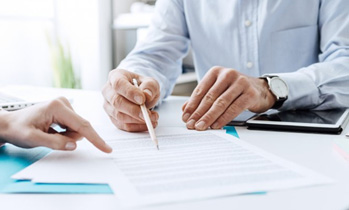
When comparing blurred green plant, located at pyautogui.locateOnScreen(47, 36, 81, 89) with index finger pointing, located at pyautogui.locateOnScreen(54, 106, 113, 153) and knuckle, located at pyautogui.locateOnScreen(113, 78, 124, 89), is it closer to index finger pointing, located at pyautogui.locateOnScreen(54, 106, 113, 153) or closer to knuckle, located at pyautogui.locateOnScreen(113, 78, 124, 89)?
knuckle, located at pyautogui.locateOnScreen(113, 78, 124, 89)

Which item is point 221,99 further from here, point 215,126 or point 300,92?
point 300,92

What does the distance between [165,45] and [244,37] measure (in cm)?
24

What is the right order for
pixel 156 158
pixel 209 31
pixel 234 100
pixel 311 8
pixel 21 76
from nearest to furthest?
pixel 156 158 < pixel 234 100 < pixel 311 8 < pixel 209 31 < pixel 21 76

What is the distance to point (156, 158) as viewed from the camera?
1.54ft

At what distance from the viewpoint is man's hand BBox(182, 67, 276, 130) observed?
653mm

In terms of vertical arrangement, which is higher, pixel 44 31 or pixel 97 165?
pixel 97 165

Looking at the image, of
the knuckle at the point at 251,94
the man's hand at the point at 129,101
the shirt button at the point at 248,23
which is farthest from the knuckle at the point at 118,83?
the shirt button at the point at 248,23

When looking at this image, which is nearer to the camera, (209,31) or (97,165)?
(97,165)

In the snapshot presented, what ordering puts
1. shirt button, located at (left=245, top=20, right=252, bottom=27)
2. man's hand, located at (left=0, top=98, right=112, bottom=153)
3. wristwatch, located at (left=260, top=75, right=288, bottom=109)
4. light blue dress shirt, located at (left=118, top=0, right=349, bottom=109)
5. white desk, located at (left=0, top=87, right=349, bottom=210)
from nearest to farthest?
white desk, located at (left=0, top=87, right=349, bottom=210)
man's hand, located at (left=0, top=98, right=112, bottom=153)
wristwatch, located at (left=260, top=75, right=288, bottom=109)
light blue dress shirt, located at (left=118, top=0, right=349, bottom=109)
shirt button, located at (left=245, top=20, right=252, bottom=27)

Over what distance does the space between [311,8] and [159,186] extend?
837mm

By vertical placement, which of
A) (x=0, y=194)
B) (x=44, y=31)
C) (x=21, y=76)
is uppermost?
(x=0, y=194)

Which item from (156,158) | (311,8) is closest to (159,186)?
(156,158)

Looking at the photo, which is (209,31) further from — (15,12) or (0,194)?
(15,12)

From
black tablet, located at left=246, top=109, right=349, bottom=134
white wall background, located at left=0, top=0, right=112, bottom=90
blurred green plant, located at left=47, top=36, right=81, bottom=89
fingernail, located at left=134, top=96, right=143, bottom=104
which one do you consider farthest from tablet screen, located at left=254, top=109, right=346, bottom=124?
blurred green plant, located at left=47, top=36, right=81, bottom=89
